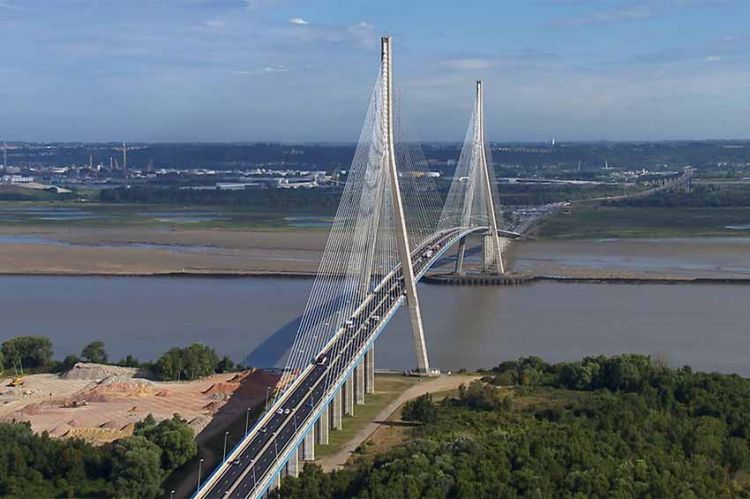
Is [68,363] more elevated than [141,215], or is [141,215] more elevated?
[68,363]

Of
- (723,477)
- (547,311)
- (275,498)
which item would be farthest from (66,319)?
(723,477)

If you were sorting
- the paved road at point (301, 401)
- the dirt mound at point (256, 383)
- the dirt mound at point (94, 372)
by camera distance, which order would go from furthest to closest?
the dirt mound at point (94, 372), the dirt mound at point (256, 383), the paved road at point (301, 401)

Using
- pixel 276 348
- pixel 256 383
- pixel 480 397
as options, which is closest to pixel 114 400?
pixel 256 383

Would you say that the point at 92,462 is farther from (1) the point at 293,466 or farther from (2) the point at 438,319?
(2) the point at 438,319

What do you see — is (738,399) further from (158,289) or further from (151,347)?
(158,289)

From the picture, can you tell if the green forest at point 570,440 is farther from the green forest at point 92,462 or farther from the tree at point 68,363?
the tree at point 68,363

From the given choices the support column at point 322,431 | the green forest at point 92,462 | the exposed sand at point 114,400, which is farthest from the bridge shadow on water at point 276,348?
the green forest at point 92,462

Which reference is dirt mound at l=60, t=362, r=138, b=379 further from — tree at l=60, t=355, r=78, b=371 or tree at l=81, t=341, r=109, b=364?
tree at l=81, t=341, r=109, b=364
